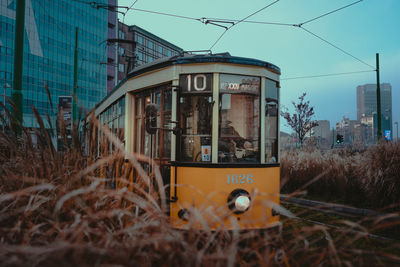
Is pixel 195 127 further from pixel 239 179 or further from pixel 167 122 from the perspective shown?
pixel 239 179

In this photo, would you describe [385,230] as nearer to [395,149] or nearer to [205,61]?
[395,149]

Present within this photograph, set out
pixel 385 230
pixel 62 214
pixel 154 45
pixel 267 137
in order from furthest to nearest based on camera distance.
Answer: pixel 154 45, pixel 385 230, pixel 267 137, pixel 62 214

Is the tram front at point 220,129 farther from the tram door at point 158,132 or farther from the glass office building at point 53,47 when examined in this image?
the glass office building at point 53,47

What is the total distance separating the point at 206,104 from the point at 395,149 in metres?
4.88

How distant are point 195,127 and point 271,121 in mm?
1199

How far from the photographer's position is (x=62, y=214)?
2.03 metres

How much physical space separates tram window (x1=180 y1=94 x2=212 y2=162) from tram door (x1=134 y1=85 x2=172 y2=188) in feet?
0.94

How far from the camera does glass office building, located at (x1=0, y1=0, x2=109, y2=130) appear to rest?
1751 inches

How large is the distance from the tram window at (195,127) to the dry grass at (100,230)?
5.10ft

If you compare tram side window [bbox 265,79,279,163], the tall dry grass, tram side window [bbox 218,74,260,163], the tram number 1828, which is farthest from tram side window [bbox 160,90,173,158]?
the tall dry grass

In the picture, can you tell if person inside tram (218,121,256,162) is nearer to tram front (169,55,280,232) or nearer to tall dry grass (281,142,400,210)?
tram front (169,55,280,232)

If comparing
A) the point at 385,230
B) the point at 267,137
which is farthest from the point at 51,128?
the point at 385,230

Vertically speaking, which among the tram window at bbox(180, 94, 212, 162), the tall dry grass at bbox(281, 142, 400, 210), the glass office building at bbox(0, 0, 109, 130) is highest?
the glass office building at bbox(0, 0, 109, 130)

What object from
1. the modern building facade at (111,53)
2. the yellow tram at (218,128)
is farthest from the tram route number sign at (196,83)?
the modern building facade at (111,53)
